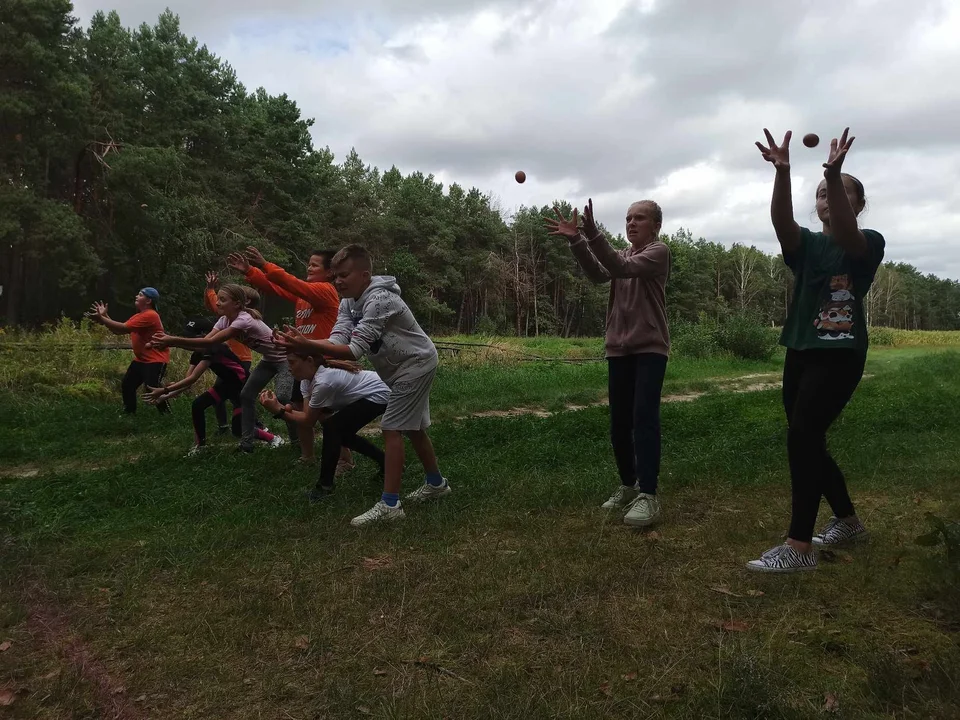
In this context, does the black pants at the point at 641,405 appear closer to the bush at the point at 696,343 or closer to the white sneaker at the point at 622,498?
the white sneaker at the point at 622,498

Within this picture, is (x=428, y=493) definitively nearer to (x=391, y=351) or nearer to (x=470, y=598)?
(x=391, y=351)

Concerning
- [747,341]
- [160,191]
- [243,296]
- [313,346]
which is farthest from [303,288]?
[160,191]

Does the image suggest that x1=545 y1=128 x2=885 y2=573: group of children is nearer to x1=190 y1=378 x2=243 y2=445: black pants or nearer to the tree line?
x1=190 y1=378 x2=243 y2=445: black pants

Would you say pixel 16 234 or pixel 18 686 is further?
pixel 16 234

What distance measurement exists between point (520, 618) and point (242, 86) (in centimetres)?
4196

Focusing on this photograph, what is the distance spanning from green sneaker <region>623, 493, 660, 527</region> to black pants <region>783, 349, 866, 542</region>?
911 millimetres

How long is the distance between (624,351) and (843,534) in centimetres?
167

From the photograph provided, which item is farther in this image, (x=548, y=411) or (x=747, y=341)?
(x=747, y=341)

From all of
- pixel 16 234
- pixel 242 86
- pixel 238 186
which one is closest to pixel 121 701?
pixel 16 234

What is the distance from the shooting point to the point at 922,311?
115 m

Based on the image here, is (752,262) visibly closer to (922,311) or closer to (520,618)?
(922,311)

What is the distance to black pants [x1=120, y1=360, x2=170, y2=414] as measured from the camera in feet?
28.7

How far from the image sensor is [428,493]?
4969mm

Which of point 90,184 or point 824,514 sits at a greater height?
point 90,184
